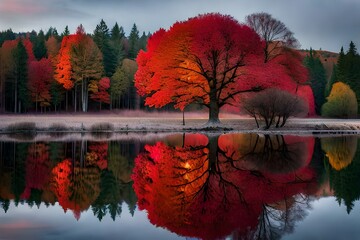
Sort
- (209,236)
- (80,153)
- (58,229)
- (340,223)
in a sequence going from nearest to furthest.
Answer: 1. (209,236)
2. (58,229)
3. (340,223)
4. (80,153)

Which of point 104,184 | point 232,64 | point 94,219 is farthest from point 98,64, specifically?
point 94,219

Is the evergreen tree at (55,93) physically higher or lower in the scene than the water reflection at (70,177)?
A: higher

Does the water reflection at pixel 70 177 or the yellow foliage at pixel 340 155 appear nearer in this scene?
the water reflection at pixel 70 177

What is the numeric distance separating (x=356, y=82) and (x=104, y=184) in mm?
81542

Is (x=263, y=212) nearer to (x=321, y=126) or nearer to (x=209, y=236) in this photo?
(x=209, y=236)

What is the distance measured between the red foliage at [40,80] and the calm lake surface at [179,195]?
51958 mm

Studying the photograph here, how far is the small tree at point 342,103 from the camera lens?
78.8 metres

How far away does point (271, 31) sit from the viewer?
51219mm

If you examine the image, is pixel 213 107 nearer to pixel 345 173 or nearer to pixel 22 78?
pixel 345 173

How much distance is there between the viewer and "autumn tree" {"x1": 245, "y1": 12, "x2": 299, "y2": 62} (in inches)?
2015

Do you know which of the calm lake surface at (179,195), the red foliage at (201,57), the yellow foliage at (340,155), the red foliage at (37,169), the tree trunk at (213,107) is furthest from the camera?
the tree trunk at (213,107)

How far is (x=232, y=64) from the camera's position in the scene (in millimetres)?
43250

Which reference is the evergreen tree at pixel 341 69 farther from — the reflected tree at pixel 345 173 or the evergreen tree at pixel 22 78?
the reflected tree at pixel 345 173

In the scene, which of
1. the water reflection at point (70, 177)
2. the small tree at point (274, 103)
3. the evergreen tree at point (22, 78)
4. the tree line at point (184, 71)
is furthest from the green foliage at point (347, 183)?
the evergreen tree at point (22, 78)
